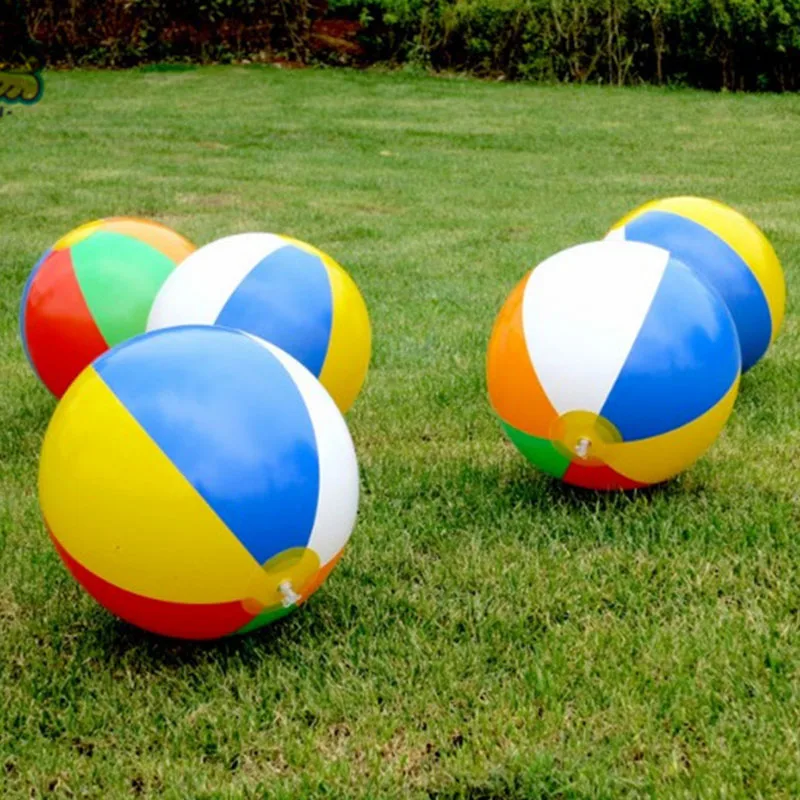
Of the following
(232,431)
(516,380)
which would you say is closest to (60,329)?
(516,380)

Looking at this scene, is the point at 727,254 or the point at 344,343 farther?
the point at 727,254

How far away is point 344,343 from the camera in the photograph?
4.54 meters

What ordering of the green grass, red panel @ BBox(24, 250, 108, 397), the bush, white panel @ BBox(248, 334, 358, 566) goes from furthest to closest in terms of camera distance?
the bush, red panel @ BBox(24, 250, 108, 397), white panel @ BBox(248, 334, 358, 566), the green grass

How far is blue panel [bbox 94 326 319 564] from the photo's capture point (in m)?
2.86

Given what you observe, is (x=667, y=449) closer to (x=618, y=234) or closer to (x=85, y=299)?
(x=618, y=234)

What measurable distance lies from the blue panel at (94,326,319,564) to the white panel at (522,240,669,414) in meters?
1.01

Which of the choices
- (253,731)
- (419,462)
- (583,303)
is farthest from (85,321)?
(253,731)

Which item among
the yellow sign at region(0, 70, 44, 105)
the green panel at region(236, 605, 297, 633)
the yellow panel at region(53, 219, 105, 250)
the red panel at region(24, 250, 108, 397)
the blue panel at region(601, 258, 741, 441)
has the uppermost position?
the blue panel at region(601, 258, 741, 441)

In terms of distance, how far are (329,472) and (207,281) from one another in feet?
5.34

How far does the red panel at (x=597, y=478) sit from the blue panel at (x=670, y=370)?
0.17 metres

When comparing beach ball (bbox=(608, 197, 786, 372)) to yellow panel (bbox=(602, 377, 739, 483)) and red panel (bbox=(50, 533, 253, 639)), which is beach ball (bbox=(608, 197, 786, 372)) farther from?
red panel (bbox=(50, 533, 253, 639))

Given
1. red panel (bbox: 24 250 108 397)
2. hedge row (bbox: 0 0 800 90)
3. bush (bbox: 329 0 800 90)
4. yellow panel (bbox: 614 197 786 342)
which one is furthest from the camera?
hedge row (bbox: 0 0 800 90)

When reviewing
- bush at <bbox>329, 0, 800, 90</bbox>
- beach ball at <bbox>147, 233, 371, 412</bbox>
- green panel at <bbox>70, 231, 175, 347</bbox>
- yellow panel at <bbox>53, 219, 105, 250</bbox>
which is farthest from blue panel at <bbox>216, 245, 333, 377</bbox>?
bush at <bbox>329, 0, 800, 90</bbox>

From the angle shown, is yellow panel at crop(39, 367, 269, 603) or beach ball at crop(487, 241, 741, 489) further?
beach ball at crop(487, 241, 741, 489)
